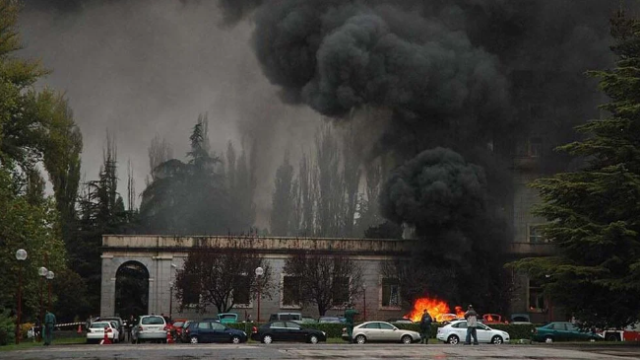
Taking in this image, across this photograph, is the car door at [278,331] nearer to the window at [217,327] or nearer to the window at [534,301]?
the window at [217,327]

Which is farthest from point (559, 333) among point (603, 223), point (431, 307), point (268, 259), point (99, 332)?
point (268, 259)

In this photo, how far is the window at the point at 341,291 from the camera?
206 ft

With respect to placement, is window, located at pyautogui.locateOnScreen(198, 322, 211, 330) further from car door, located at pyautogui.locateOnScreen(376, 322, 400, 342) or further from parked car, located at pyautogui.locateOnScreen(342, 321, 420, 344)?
car door, located at pyautogui.locateOnScreen(376, 322, 400, 342)

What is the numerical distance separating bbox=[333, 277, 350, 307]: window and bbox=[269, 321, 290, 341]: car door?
67.2 ft

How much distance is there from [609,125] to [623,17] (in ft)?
59.3

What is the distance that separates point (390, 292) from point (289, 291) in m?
6.61

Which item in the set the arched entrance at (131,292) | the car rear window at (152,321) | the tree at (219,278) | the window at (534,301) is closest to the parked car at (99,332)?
the car rear window at (152,321)

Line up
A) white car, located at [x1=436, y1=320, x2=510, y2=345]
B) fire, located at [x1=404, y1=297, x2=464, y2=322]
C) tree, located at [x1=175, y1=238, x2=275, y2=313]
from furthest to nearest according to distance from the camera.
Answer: tree, located at [x1=175, y1=238, x2=275, y2=313] < fire, located at [x1=404, y1=297, x2=464, y2=322] < white car, located at [x1=436, y1=320, x2=510, y2=345]

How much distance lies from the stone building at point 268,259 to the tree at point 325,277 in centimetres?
75

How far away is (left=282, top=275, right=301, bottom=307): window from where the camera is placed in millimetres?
63875

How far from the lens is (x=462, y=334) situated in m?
41.4

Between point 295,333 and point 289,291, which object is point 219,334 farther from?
point 289,291

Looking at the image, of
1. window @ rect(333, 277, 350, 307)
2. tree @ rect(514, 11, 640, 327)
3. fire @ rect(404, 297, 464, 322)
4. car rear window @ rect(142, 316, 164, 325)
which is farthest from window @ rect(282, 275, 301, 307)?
tree @ rect(514, 11, 640, 327)

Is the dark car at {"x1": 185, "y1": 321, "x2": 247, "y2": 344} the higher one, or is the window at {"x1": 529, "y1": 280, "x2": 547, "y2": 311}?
the window at {"x1": 529, "y1": 280, "x2": 547, "y2": 311}
